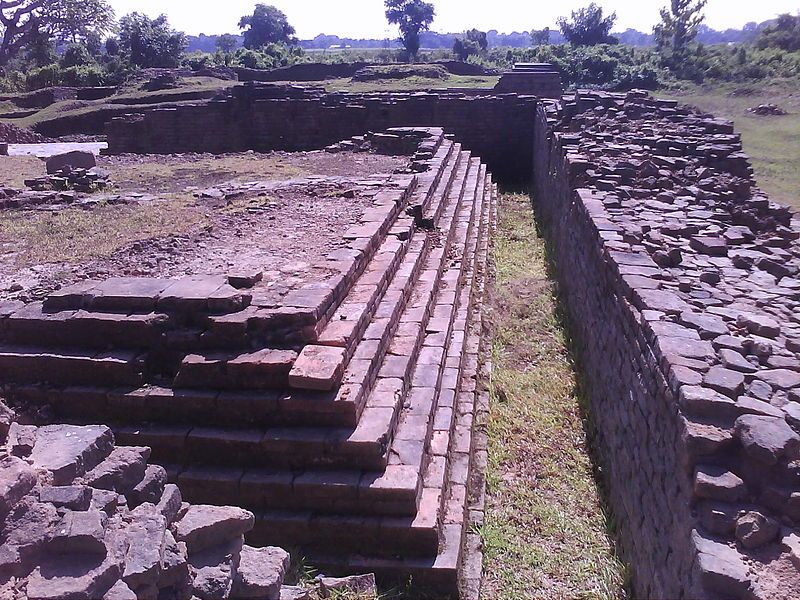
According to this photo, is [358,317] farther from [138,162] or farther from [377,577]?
[138,162]

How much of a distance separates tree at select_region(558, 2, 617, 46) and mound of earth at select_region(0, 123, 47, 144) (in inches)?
1578

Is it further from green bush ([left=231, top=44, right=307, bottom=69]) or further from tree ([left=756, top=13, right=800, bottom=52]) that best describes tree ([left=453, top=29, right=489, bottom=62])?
tree ([left=756, top=13, right=800, bottom=52])

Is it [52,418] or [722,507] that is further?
[52,418]

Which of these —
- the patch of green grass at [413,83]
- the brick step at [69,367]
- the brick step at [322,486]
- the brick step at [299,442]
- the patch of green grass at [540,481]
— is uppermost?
the patch of green grass at [413,83]

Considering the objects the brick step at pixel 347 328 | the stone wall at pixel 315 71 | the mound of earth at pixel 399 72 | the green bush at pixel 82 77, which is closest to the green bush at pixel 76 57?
the green bush at pixel 82 77

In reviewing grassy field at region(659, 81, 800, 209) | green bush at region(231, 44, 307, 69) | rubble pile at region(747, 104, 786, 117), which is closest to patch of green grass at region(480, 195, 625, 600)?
grassy field at region(659, 81, 800, 209)

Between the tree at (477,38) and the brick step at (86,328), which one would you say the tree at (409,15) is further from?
the brick step at (86,328)

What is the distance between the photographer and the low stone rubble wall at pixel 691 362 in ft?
8.10

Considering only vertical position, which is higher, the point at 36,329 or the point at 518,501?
the point at 36,329

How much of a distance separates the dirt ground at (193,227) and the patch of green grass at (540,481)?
1.66 m

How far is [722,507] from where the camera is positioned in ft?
8.18

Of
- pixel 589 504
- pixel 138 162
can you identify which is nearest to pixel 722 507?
pixel 589 504

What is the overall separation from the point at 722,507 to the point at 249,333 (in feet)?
8.01

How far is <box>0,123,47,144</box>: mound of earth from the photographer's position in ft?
48.8
